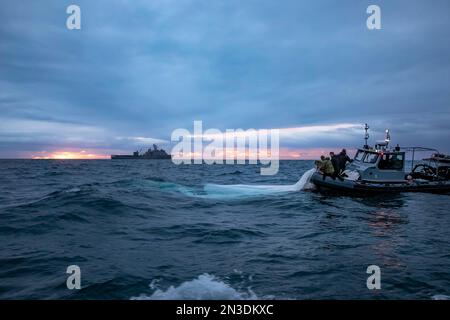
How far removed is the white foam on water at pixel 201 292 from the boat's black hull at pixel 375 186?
17.4m

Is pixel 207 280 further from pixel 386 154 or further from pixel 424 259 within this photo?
pixel 386 154

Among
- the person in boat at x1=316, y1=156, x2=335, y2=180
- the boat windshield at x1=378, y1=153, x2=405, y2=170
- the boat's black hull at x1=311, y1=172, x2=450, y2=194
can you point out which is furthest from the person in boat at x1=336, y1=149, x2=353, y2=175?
the boat windshield at x1=378, y1=153, x2=405, y2=170

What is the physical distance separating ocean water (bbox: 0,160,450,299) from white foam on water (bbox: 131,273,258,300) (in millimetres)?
22

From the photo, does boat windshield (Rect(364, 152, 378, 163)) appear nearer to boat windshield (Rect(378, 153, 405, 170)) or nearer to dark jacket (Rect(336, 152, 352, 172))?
boat windshield (Rect(378, 153, 405, 170))

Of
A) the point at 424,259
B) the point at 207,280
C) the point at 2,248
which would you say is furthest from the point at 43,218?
the point at 424,259

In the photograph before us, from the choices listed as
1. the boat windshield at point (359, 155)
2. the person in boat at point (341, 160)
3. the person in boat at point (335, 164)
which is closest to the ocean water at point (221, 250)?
the person in boat at point (335, 164)

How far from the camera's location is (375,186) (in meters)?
22.7

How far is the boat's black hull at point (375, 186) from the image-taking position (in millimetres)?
22609

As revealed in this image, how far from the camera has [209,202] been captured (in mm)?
21188

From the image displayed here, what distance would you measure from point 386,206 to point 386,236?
26.1 ft

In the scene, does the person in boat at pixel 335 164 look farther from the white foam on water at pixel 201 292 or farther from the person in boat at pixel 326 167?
the white foam on water at pixel 201 292

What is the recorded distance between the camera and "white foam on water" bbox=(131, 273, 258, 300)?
6.95 m

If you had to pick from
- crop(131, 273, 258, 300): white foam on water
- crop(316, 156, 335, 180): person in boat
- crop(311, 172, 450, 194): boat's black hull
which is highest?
crop(316, 156, 335, 180): person in boat

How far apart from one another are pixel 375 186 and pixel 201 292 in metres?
18.9
